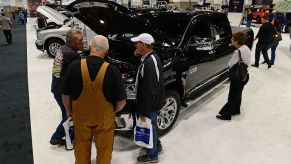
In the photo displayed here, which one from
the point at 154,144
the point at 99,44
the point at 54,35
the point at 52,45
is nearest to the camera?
the point at 99,44

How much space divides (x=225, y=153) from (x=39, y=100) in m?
3.71

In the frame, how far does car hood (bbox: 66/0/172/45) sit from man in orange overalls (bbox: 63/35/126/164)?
5.50ft

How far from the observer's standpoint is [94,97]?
2.36m

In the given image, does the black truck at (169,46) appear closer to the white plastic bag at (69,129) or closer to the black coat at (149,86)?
the black coat at (149,86)

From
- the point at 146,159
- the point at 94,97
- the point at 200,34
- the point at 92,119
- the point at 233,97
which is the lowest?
the point at 146,159

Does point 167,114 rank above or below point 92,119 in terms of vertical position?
→ below

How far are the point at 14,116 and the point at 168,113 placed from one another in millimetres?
2720

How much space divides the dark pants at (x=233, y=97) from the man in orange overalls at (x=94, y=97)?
249cm

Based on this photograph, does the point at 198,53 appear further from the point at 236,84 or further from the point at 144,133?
the point at 144,133

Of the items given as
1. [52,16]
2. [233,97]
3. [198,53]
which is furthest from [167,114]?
[52,16]

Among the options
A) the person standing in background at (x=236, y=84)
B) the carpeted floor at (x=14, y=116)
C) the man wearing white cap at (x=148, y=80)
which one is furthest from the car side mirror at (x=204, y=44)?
the carpeted floor at (x=14, y=116)

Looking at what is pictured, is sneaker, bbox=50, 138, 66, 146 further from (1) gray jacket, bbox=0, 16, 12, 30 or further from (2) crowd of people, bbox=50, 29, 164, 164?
(1) gray jacket, bbox=0, 16, 12, 30

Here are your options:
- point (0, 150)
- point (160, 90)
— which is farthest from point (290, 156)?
point (0, 150)

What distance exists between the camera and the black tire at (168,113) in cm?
378
